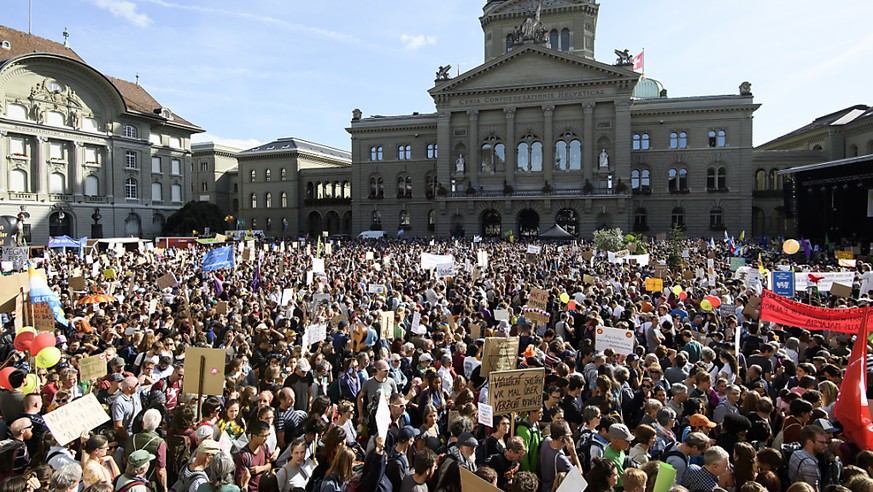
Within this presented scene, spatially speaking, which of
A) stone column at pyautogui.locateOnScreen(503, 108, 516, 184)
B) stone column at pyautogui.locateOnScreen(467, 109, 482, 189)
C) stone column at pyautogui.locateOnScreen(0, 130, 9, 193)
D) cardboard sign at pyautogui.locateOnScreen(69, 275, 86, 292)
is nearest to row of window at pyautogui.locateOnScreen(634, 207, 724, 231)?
stone column at pyautogui.locateOnScreen(503, 108, 516, 184)

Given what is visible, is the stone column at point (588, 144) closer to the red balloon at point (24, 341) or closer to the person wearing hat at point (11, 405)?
the red balloon at point (24, 341)

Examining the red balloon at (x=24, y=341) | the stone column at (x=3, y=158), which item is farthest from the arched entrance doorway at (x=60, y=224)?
the red balloon at (x=24, y=341)

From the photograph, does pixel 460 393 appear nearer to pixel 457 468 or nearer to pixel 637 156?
pixel 457 468

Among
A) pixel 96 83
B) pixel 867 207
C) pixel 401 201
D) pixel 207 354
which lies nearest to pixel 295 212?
pixel 401 201

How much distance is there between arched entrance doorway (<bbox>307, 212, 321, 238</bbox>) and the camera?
74.5m

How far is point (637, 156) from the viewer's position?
58.5 meters

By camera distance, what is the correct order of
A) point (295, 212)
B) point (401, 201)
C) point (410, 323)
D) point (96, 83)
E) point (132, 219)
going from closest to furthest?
1. point (410, 323)
2. point (96, 83)
3. point (132, 219)
4. point (401, 201)
5. point (295, 212)

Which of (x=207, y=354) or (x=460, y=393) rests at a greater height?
(x=207, y=354)

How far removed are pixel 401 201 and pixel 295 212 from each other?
1641cm

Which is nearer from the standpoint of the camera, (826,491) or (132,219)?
(826,491)

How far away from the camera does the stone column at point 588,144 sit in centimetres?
5600

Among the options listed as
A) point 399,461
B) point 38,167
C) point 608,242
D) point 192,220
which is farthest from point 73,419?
point 38,167

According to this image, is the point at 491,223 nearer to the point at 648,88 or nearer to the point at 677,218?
the point at 677,218

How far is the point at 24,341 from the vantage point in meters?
9.26
